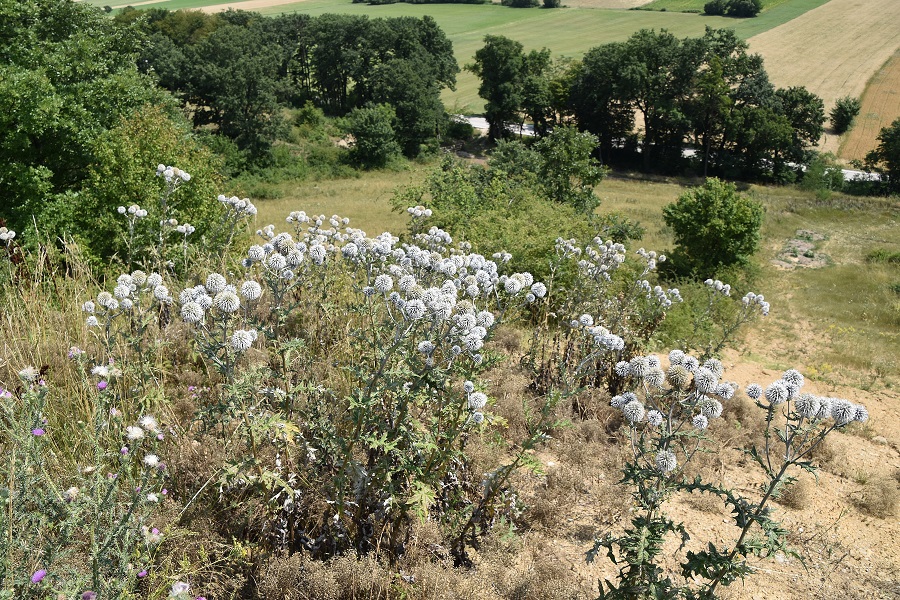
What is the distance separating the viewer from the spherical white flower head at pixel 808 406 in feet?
10.3

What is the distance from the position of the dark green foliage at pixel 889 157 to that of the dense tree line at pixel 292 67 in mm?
38058

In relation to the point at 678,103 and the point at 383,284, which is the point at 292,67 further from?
the point at 383,284

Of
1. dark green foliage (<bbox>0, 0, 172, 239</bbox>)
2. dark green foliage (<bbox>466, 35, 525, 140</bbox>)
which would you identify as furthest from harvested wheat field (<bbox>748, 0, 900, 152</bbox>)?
dark green foliage (<bbox>0, 0, 172, 239</bbox>)

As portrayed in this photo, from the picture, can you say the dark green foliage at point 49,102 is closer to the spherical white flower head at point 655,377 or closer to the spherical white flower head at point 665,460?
the spherical white flower head at point 655,377

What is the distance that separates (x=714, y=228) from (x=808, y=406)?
2187 centimetres

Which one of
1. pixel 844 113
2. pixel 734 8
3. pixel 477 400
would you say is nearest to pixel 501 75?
pixel 844 113

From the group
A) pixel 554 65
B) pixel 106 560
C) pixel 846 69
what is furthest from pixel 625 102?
pixel 106 560

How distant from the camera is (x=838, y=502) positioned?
573cm

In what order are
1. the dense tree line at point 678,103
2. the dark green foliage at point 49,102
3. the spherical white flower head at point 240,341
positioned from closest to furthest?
1. the spherical white flower head at point 240,341
2. the dark green foliage at point 49,102
3. the dense tree line at point 678,103

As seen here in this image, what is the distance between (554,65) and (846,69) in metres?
33.5

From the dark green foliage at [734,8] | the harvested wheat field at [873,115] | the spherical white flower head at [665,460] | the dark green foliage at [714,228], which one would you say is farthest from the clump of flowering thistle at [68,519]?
the dark green foliage at [734,8]

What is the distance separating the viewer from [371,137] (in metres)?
52.2

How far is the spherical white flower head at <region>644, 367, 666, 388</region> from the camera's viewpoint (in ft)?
11.2

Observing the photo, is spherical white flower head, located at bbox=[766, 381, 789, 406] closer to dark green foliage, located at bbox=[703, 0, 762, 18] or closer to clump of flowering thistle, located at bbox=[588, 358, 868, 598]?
clump of flowering thistle, located at bbox=[588, 358, 868, 598]
